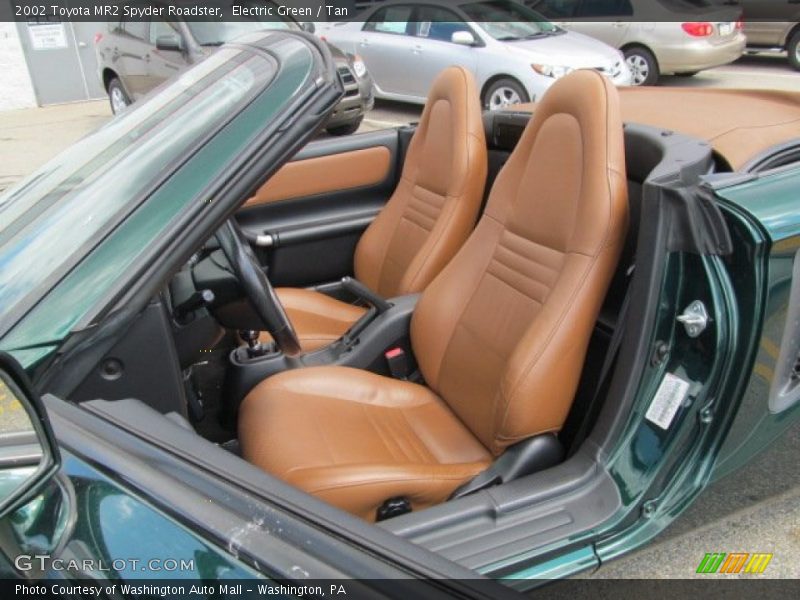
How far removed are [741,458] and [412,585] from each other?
3.54ft

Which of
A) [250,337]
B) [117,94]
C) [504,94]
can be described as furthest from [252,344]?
[117,94]

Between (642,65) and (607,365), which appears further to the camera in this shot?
(642,65)

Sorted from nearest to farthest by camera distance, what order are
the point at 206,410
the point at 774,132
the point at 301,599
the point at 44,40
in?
the point at 301,599 → the point at 774,132 → the point at 206,410 → the point at 44,40

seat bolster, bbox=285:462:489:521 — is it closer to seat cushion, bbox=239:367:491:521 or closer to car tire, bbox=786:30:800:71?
seat cushion, bbox=239:367:491:521

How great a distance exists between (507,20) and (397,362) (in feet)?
21.4

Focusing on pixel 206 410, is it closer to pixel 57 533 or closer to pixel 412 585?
pixel 57 533

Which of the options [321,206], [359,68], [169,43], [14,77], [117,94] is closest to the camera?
[321,206]

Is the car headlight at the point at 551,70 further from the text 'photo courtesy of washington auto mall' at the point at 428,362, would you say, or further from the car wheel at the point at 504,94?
the text 'photo courtesy of washington auto mall' at the point at 428,362

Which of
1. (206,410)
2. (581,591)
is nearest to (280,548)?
(581,591)

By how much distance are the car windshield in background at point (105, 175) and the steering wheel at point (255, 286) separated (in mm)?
325

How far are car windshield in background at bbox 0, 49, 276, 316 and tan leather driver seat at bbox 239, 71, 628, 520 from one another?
0.72 meters

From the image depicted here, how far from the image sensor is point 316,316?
8.88ft

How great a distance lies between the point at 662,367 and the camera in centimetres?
149

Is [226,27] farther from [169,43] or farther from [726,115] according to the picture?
[726,115]
